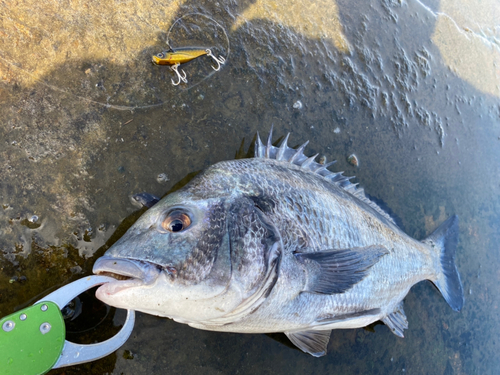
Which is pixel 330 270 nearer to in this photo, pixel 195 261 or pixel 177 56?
pixel 195 261

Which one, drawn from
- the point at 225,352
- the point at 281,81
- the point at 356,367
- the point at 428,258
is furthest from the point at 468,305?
the point at 281,81

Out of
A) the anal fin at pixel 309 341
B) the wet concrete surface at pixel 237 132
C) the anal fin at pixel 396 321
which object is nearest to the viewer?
the wet concrete surface at pixel 237 132

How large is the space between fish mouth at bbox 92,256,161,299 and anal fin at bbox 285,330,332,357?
125cm

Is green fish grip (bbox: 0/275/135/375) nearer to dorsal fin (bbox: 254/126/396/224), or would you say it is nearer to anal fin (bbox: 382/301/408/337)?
dorsal fin (bbox: 254/126/396/224)

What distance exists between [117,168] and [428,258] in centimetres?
273

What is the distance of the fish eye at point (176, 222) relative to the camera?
5.00 ft

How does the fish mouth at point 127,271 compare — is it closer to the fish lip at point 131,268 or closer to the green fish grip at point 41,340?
the fish lip at point 131,268

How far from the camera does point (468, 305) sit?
3.29 meters

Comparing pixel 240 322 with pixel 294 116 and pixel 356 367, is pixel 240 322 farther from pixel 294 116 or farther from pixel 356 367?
pixel 294 116

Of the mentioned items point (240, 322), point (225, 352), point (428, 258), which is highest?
point (428, 258)

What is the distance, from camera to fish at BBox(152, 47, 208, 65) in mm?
2221

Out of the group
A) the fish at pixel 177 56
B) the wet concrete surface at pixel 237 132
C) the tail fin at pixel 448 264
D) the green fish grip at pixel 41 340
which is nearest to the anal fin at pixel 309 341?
the wet concrete surface at pixel 237 132

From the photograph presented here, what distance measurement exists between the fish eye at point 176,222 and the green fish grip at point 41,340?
39 centimetres

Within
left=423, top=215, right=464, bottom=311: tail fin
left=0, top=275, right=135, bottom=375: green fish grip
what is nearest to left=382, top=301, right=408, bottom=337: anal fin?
left=423, top=215, right=464, bottom=311: tail fin
